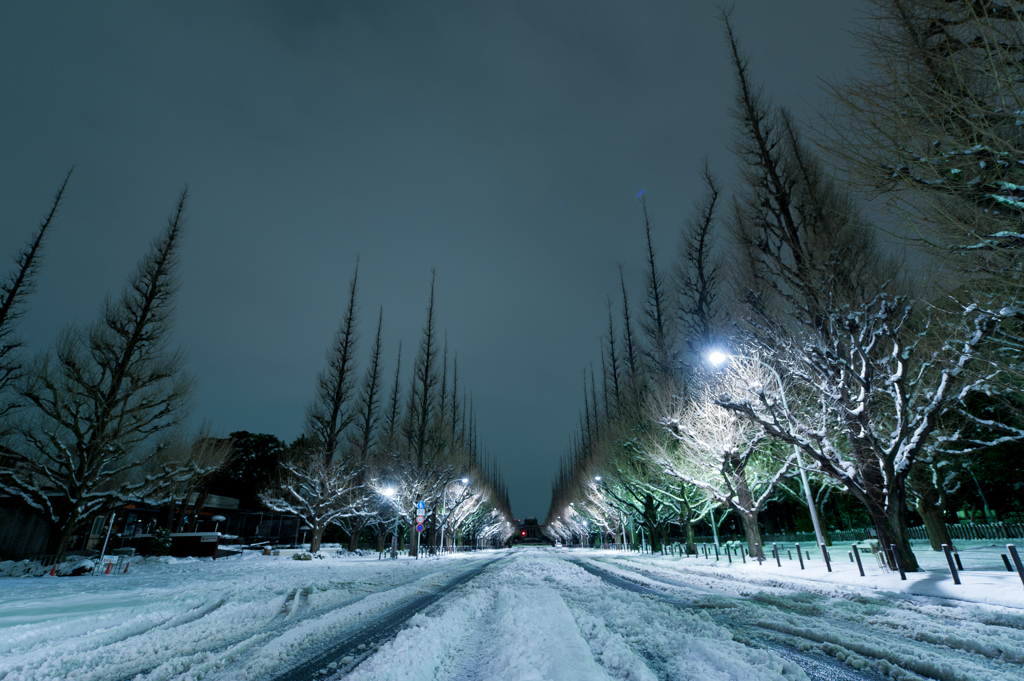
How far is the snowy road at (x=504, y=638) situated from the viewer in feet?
12.2

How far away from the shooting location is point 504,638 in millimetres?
4918

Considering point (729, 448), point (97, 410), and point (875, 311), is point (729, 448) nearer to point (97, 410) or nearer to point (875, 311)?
point (875, 311)

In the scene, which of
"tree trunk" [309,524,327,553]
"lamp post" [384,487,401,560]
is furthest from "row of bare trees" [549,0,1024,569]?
"tree trunk" [309,524,327,553]

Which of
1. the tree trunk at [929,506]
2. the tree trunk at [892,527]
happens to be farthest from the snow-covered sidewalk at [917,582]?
the tree trunk at [929,506]

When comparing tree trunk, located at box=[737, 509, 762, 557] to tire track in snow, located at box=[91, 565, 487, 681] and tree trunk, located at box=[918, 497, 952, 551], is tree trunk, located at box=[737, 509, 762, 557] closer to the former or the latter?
tree trunk, located at box=[918, 497, 952, 551]

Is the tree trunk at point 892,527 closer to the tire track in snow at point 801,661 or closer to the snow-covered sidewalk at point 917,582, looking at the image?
the snow-covered sidewalk at point 917,582

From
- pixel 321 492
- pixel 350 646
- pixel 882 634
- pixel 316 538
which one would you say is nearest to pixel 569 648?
pixel 350 646

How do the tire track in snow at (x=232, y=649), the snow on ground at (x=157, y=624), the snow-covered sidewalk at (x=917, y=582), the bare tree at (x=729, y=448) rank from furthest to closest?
the bare tree at (x=729, y=448)
the snow-covered sidewalk at (x=917, y=582)
the snow on ground at (x=157, y=624)
the tire track in snow at (x=232, y=649)

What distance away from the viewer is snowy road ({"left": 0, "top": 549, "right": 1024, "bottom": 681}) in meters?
3.71

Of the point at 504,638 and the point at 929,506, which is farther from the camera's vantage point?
the point at 929,506

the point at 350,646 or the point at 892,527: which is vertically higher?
the point at 892,527

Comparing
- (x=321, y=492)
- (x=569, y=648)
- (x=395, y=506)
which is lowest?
(x=569, y=648)

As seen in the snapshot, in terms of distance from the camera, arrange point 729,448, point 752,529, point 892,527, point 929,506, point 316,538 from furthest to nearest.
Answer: point 316,538
point 752,529
point 729,448
point 929,506
point 892,527

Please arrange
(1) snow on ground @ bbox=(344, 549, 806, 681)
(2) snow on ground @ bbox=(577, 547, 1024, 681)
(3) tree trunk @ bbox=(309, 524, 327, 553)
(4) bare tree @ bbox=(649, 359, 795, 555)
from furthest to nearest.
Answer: (3) tree trunk @ bbox=(309, 524, 327, 553), (4) bare tree @ bbox=(649, 359, 795, 555), (2) snow on ground @ bbox=(577, 547, 1024, 681), (1) snow on ground @ bbox=(344, 549, 806, 681)
